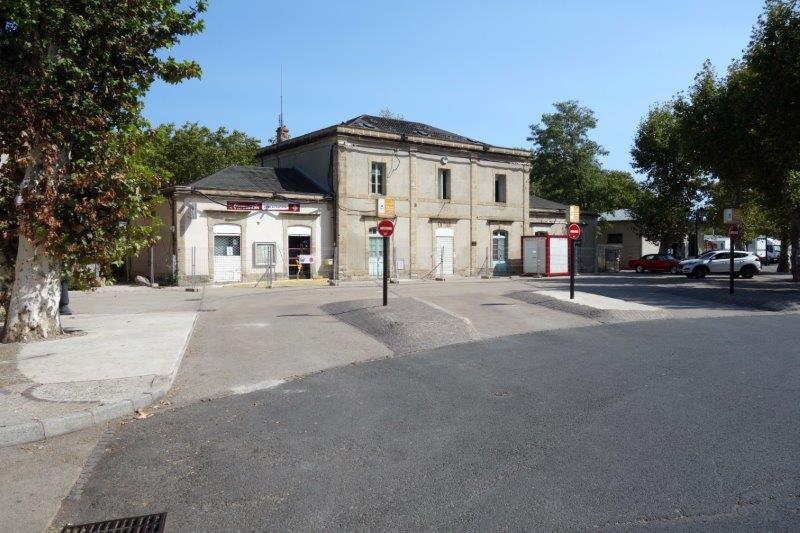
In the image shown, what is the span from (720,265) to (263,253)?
25.7m

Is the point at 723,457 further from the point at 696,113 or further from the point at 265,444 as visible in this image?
the point at 696,113

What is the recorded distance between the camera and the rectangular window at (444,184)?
3559cm

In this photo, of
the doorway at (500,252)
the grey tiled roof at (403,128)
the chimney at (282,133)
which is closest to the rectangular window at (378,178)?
the grey tiled roof at (403,128)

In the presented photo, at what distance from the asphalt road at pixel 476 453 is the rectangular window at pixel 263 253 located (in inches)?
857

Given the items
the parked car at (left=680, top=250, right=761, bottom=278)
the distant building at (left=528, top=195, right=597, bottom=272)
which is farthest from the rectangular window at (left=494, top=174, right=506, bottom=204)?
the parked car at (left=680, top=250, right=761, bottom=278)

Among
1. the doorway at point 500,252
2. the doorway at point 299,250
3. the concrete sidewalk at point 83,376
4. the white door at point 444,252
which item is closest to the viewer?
the concrete sidewalk at point 83,376

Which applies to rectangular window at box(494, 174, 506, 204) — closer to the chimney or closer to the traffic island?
the chimney

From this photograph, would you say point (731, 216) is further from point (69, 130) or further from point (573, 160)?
point (573, 160)

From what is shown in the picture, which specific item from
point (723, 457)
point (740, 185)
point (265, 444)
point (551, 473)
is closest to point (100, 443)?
point (265, 444)

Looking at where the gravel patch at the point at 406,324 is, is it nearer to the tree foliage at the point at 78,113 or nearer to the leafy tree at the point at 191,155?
the tree foliage at the point at 78,113

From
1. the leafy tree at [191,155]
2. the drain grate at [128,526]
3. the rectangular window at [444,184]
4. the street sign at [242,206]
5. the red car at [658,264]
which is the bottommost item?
the drain grate at [128,526]

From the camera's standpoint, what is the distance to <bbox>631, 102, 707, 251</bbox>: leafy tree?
4497 centimetres

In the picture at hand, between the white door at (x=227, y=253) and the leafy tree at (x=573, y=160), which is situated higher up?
the leafy tree at (x=573, y=160)

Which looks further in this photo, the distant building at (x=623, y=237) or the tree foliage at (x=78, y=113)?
the distant building at (x=623, y=237)
